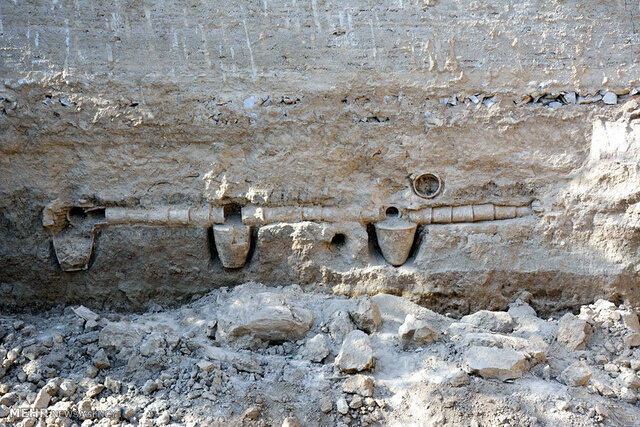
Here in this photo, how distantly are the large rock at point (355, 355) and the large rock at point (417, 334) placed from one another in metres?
0.21

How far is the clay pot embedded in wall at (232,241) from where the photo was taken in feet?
12.8

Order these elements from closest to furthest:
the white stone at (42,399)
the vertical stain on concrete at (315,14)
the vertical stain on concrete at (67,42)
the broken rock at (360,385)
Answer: the white stone at (42,399) → the broken rock at (360,385) → the vertical stain on concrete at (67,42) → the vertical stain on concrete at (315,14)

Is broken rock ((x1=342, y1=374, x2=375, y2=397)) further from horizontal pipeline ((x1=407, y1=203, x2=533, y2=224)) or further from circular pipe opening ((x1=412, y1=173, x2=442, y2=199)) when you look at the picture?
circular pipe opening ((x1=412, y1=173, x2=442, y2=199))

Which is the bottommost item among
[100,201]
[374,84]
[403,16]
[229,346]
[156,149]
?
[229,346]

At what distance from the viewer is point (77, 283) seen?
400cm

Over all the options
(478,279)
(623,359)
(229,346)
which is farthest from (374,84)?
(623,359)

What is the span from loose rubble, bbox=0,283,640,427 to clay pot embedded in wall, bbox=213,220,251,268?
0.25 metres

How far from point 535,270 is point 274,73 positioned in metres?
1.94

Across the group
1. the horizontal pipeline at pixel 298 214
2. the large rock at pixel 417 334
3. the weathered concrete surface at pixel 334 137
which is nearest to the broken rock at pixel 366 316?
the large rock at pixel 417 334

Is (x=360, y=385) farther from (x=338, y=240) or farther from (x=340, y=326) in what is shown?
(x=338, y=240)

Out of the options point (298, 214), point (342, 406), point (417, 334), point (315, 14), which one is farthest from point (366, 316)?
point (315, 14)

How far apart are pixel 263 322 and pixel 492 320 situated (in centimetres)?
128

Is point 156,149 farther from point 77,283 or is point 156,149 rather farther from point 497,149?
point 497,149

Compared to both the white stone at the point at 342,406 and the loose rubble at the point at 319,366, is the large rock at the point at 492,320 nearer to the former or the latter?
the loose rubble at the point at 319,366
